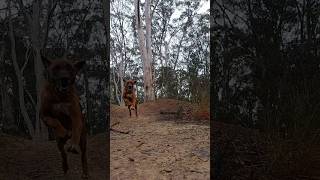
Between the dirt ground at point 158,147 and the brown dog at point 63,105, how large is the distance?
0.45m

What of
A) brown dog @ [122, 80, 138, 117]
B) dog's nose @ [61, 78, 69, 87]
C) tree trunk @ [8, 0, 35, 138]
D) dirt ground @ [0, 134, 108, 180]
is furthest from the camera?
brown dog @ [122, 80, 138, 117]

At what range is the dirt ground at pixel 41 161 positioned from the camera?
15.4 ft

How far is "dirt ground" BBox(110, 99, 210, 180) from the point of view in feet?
15.9

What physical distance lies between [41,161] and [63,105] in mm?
682

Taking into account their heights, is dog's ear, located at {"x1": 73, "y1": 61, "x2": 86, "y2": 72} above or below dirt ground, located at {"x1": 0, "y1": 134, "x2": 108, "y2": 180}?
above

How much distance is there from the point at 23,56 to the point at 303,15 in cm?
317

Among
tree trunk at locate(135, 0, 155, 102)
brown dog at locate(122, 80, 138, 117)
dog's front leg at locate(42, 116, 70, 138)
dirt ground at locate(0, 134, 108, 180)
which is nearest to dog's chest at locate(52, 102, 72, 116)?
dog's front leg at locate(42, 116, 70, 138)

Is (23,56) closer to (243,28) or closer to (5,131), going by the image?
(5,131)

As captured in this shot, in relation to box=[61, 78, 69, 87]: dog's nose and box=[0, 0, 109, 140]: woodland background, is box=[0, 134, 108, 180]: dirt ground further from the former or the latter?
box=[61, 78, 69, 87]: dog's nose

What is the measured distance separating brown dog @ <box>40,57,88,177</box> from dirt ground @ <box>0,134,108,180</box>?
2.7 inches

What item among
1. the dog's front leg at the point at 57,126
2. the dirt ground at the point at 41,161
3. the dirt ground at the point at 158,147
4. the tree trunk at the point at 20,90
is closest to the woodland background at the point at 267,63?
the dirt ground at the point at 158,147

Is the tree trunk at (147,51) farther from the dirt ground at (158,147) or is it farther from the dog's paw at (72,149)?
the dog's paw at (72,149)

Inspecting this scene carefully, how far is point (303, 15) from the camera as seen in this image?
4.82 metres

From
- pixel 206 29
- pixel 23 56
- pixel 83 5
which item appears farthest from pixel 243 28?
pixel 23 56
